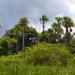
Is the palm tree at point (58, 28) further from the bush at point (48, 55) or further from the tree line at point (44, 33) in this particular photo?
the bush at point (48, 55)

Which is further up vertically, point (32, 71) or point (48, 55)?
point (48, 55)

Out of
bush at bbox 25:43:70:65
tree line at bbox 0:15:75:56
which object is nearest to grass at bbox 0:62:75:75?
bush at bbox 25:43:70:65

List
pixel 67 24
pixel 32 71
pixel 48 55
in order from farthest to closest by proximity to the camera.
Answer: pixel 67 24 < pixel 48 55 < pixel 32 71

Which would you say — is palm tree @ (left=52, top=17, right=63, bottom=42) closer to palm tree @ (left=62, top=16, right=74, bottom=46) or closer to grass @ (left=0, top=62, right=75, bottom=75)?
palm tree @ (left=62, top=16, right=74, bottom=46)

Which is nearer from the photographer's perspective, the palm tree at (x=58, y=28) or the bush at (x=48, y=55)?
the bush at (x=48, y=55)

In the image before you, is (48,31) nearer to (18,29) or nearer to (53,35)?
(53,35)

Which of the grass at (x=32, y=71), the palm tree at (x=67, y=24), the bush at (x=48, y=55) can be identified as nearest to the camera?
the grass at (x=32, y=71)

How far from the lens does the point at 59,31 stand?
86.0m

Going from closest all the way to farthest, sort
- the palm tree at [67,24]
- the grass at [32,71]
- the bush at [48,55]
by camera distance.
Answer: the grass at [32,71] < the bush at [48,55] < the palm tree at [67,24]

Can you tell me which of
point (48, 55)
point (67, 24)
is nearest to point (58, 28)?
point (67, 24)

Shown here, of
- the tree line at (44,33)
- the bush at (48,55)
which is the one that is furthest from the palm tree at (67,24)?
the bush at (48,55)

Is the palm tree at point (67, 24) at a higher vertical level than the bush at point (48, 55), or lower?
higher

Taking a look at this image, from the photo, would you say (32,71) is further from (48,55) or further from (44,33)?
(44,33)

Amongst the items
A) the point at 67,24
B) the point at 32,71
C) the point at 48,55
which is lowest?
the point at 32,71
